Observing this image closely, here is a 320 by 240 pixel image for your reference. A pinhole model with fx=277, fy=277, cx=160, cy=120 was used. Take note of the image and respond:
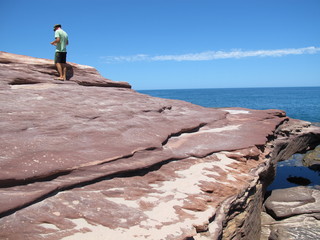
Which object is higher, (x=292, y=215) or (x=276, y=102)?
(x=276, y=102)

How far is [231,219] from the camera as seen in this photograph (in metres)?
4.12

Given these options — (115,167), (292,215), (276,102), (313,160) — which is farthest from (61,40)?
(276,102)

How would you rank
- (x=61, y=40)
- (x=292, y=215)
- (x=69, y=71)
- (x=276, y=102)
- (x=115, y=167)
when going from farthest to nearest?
(x=276, y=102) → (x=69, y=71) → (x=61, y=40) → (x=292, y=215) → (x=115, y=167)

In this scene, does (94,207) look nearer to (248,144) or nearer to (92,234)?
(92,234)

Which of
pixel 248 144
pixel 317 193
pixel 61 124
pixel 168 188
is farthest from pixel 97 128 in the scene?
pixel 317 193

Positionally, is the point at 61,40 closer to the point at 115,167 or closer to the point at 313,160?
the point at 115,167

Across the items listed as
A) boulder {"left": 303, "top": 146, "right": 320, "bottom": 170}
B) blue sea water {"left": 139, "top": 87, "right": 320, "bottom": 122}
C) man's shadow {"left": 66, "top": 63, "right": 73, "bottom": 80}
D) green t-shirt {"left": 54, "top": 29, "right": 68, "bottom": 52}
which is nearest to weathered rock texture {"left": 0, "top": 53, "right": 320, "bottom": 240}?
man's shadow {"left": 66, "top": 63, "right": 73, "bottom": 80}

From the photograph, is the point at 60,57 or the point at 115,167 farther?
the point at 60,57

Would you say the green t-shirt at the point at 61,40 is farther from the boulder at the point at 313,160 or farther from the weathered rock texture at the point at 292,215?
the boulder at the point at 313,160

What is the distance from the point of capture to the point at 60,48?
779 centimetres

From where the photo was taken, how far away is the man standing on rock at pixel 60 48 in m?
7.70

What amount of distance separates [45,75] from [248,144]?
549cm

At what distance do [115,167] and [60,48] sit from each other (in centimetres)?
512

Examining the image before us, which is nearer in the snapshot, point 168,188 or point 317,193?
point 168,188
